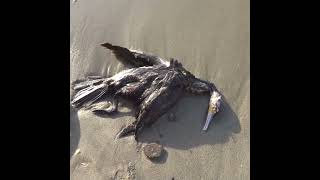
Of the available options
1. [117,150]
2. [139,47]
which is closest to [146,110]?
[117,150]

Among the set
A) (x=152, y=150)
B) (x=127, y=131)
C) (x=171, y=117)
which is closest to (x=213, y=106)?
(x=171, y=117)

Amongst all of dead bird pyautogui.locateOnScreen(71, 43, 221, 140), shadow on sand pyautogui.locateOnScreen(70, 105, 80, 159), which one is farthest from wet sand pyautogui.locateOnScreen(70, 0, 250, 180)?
dead bird pyautogui.locateOnScreen(71, 43, 221, 140)

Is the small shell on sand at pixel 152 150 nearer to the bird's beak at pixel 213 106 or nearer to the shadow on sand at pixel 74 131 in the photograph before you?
the bird's beak at pixel 213 106

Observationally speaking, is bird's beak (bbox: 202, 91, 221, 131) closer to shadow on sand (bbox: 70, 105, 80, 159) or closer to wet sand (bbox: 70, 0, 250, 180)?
wet sand (bbox: 70, 0, 250, 180)

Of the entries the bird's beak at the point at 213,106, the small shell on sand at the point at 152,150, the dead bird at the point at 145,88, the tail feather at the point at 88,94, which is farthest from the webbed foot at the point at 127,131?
the bird's beak at the point at 213,106

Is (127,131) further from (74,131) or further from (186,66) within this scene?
(186,66)
